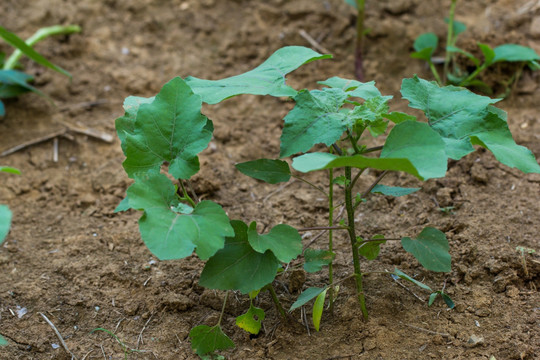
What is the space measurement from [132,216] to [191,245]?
1105mm

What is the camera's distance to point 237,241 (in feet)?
5.04

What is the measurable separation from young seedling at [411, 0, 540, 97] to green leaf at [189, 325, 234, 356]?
5.82 feet

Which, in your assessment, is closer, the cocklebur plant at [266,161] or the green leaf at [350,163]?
the green leaf at [350,163]

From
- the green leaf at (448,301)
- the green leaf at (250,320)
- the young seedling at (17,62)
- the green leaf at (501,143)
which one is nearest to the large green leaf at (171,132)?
the green leaf at (250,320)

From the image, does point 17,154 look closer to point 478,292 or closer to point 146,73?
point 146,73

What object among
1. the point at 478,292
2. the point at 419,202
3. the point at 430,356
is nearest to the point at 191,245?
the point at 430,356

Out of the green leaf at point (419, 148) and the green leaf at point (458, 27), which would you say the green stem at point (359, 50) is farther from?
the green leaf at point (419, 148)

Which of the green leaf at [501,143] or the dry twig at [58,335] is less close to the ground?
the green leaf at [501,143]

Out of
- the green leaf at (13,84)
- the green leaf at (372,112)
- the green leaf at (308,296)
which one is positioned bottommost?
the green leaf at (13,84)

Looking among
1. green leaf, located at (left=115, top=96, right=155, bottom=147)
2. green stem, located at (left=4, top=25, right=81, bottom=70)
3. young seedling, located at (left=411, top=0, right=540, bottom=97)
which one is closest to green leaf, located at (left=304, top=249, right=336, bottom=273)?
green leaf, located at (left=115, top=96, right=155, bottom=147)

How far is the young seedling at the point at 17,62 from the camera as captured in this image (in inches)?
Result: 106

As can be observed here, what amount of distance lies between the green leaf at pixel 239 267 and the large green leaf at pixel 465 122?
0.57 metres

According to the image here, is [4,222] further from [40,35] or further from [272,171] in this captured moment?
[40,35]

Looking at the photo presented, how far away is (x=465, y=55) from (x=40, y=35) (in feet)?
7.99
